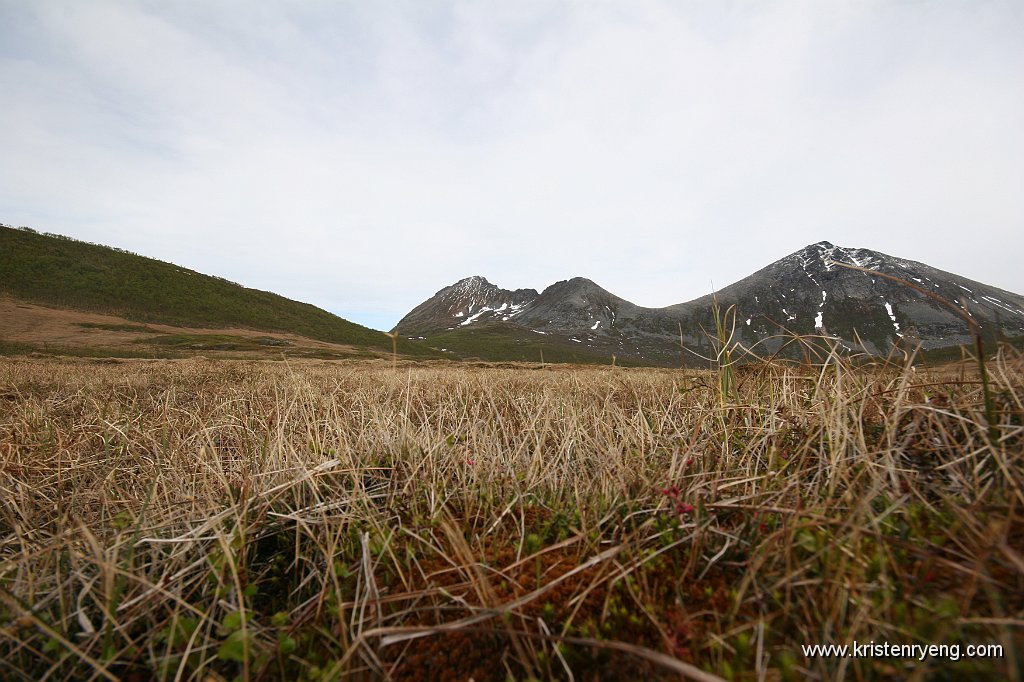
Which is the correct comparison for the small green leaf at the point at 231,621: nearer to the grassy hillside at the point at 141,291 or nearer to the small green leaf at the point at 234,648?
the small green leaf at the point at 234,648

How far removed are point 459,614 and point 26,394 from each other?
939 centimetres

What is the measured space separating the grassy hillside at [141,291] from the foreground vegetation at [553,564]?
6878cm

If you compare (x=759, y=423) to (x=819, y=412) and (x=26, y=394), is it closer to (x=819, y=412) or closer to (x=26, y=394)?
(x=819, y=412)

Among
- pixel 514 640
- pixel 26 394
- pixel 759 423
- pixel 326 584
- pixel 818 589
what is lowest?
pixel 26 394

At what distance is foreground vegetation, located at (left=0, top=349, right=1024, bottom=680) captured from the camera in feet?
3.51

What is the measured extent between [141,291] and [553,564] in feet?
270

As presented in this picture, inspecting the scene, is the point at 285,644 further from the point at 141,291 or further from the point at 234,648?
the point at 141,291

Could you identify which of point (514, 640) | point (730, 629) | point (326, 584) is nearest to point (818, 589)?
point (730, 629)

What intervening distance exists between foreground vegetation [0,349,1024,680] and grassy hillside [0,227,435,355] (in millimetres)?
68783

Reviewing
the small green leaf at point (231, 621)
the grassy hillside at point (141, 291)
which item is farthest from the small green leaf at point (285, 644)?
the grassy hillside at point (141, 291)

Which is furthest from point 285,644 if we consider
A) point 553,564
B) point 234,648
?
point 553,564

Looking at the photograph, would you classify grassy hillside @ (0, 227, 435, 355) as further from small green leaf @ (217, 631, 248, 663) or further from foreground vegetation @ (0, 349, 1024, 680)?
small green leaf @ (217, 631, 248, 663)

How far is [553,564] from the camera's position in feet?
5.00

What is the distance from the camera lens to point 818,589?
1.18m
